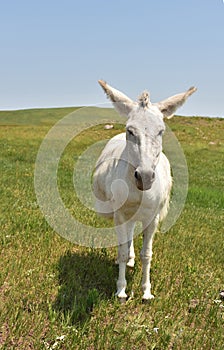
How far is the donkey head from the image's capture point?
14.1ft

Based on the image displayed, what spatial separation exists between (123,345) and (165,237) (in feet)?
15.2

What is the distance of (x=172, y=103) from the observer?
198 inches

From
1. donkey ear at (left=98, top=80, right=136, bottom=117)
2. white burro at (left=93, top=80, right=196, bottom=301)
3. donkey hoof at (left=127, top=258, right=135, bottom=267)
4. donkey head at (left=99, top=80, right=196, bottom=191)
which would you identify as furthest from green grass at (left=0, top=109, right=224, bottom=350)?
donkey ear at (left=98, top=80, right=136, bottom=117)

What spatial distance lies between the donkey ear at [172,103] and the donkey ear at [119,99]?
40 cm

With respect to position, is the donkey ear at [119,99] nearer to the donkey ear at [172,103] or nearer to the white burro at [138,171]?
the white burro at [138,171]

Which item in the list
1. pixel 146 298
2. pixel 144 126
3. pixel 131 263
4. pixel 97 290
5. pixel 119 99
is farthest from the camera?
pixel 131 263

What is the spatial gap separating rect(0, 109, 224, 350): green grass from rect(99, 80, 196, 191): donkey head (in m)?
1.81

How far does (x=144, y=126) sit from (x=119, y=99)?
0.69 metres

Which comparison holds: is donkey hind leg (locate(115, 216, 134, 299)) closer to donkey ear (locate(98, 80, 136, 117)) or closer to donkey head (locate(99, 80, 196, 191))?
donkey head (locate(99, 80, 196, 191))

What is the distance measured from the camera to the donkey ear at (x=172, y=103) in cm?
499

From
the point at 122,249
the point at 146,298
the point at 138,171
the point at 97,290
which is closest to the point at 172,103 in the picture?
the point at 138,171

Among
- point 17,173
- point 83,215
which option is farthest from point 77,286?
point 17,173

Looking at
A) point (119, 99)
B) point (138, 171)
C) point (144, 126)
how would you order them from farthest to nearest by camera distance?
point (119, 99) < point (144, 126) < point (138, 171)

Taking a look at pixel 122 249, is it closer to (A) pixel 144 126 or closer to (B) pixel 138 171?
(B) pixel 138 171
